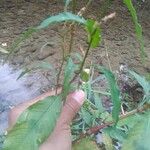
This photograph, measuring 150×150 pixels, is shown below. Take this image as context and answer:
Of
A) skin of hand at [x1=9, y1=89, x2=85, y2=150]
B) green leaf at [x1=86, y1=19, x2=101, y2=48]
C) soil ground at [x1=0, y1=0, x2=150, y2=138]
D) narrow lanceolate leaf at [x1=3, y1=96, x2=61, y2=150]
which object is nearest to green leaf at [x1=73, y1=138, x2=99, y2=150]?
skin of hand at [x1=9, y1=89, x2=85, y2=150]

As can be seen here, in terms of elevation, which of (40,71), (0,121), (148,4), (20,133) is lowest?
(0,121)

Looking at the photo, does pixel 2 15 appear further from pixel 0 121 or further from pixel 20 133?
pixel 20 133

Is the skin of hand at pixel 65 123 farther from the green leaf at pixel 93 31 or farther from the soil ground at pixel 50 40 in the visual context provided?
the soil ground at pixel 50 40

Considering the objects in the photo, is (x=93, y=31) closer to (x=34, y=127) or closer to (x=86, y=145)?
(x=34, y=127)

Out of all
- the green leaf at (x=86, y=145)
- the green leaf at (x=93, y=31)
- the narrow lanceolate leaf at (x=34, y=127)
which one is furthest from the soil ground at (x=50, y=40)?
the green leaf at (x=93, y=31)

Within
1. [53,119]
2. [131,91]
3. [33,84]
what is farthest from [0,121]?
[53,119]

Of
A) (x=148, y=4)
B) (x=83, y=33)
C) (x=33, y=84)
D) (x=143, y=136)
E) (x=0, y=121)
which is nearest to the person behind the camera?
(x=143, y=136)

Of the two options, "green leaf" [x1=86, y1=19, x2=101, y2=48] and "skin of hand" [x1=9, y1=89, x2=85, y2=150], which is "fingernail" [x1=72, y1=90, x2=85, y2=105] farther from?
"green leaf" [x1=86, y1=19, x2=101, y2=48]
